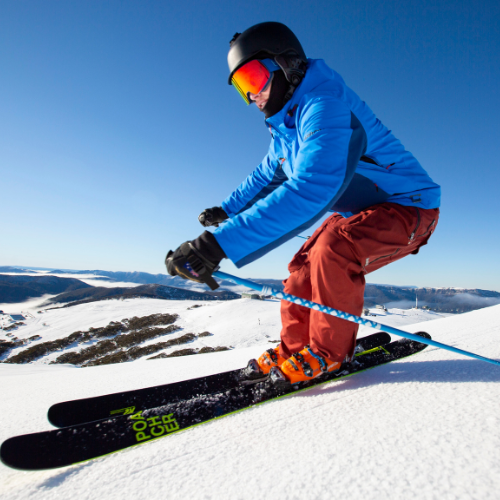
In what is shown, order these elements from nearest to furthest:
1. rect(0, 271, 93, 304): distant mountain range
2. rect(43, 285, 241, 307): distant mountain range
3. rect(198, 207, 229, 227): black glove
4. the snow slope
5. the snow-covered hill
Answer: the snow slope, rect(198, 207, 229, 227): black glove, the snow-covered hill, rect(43, 285, 241, 307): distant mountain range, rect(0, 271, 93, 304): distant mountain range

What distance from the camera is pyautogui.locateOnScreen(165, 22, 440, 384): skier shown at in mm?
1394

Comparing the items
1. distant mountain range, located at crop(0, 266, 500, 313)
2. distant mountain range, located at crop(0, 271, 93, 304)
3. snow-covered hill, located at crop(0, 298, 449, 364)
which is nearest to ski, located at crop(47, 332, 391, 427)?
snow-covered hill, located at crop(0, 298, 449, 364)

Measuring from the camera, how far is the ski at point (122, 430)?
3.43 ft

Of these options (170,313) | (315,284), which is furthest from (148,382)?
(170,313)

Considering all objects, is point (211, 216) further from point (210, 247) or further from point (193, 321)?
point (193, 321)

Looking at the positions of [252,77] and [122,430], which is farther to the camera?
[252,77]

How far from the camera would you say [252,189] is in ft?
9.12

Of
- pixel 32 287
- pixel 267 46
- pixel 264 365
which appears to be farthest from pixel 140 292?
pixel 267 46

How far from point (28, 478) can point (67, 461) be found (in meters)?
0.13

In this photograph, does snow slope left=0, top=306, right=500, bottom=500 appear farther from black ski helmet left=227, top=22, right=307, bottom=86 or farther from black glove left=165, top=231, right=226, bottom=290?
black ski helmet left=227, top=22, right=307, bottom=86

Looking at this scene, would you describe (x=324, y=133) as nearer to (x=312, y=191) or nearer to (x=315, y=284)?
(x=312, y=191)

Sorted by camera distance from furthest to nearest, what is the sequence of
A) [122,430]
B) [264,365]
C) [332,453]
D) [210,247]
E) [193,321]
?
[193,321] → [264,365] → [210,247] → [122,430] → [332,453]

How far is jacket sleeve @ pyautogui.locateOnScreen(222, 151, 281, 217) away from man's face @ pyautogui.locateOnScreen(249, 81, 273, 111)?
592 mm

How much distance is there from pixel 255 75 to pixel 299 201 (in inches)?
50.8
